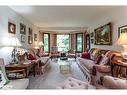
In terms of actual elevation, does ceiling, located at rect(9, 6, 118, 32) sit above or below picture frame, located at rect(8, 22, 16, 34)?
above

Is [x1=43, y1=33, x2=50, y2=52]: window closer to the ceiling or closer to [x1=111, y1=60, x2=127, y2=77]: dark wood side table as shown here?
the ceiling

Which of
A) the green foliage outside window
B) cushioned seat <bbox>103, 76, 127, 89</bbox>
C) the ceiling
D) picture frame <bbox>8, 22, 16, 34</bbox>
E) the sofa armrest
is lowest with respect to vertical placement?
the sofa armrest

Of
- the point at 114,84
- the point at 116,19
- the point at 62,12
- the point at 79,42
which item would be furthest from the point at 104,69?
the point at 79,42

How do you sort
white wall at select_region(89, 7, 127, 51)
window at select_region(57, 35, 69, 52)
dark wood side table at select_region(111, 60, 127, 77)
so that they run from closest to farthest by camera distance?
dark wood side table at select_region(111, 60, 127, 77), white wall at select_region(89, 7, 127, 51), window at select_region(57, 35, 69, 52)

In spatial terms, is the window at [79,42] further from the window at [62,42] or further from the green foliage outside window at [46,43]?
the green foliage outside window at [46,43]

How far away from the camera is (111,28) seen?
18.6ft

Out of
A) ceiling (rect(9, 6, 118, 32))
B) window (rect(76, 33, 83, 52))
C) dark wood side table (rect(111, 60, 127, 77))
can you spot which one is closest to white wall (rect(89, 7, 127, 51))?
ceiling (rect(9, 6, 118, 32))

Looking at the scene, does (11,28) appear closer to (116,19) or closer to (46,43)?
(116,19)

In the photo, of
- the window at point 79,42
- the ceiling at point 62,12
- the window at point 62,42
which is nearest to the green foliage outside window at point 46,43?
the window at point 62,42

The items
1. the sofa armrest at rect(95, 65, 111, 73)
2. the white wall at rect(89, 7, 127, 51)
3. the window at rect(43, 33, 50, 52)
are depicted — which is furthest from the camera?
the window at rect(43, 33, 50, 52)
